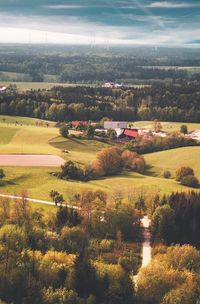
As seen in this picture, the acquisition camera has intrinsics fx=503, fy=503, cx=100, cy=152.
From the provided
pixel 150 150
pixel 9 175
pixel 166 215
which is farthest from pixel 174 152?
pixel 166 215

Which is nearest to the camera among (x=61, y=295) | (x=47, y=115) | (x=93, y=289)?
(x=61, y=295)

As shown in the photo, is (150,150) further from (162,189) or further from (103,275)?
(103,275)

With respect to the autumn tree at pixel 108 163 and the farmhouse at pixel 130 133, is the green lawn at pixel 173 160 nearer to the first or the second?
the autumn tree at pixel 108 163

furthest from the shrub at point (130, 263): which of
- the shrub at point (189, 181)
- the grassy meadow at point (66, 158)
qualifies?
the shrub at point (189, 181)

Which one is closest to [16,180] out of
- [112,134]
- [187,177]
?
[187,177]

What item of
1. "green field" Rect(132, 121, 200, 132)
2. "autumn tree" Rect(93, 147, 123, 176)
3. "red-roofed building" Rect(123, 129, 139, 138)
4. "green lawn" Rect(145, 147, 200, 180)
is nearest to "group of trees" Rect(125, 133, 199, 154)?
"green lawn" Rect(145, 147, 200, 180)

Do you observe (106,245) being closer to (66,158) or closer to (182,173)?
(182,173)
